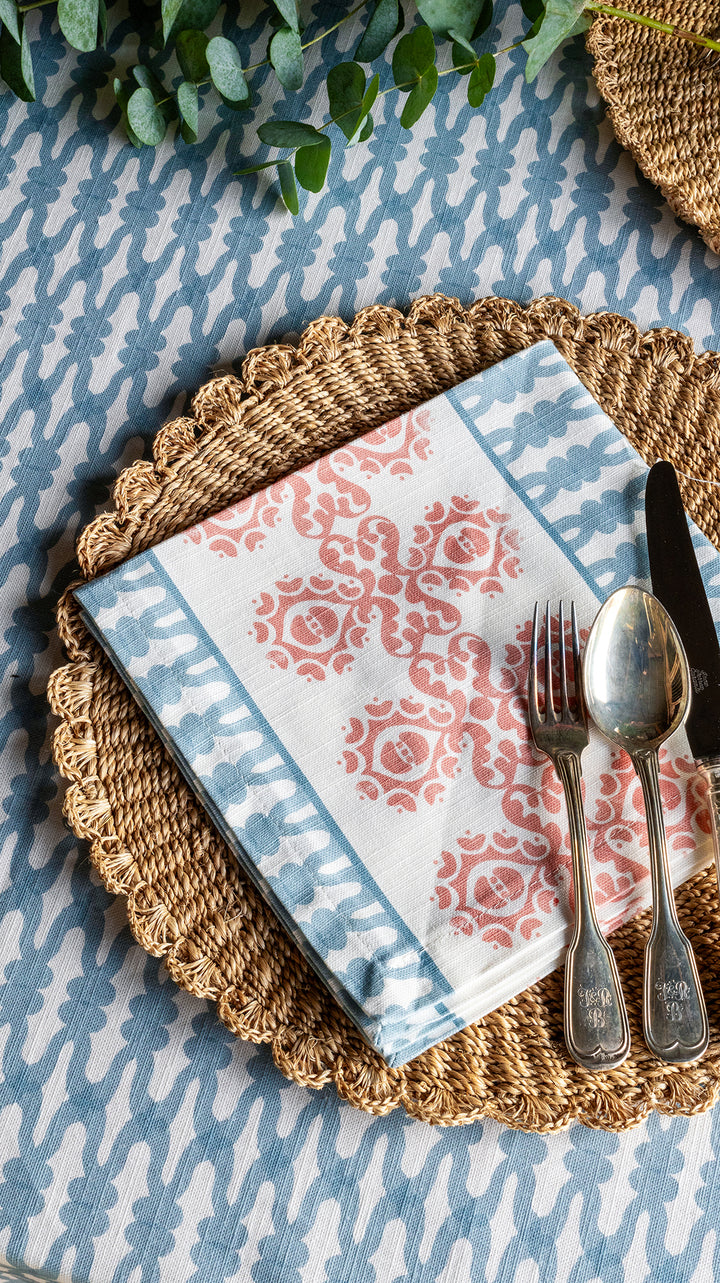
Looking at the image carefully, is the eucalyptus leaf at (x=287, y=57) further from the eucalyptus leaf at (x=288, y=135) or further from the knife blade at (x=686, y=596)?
the knife blade at (x=686, y=596)

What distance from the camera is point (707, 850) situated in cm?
57

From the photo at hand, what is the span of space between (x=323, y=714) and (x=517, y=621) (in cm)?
14

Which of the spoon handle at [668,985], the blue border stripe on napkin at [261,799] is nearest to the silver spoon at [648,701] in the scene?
the spoon handle at [668,985]

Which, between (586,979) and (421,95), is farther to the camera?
(421,95)

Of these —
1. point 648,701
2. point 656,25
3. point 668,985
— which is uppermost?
point 656,25

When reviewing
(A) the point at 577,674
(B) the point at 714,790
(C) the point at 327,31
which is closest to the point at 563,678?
(A) the point at 577,674

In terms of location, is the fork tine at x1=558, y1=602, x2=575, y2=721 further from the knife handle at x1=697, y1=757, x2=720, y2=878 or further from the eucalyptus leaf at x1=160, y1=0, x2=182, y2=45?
the eucalyptus leaf at x1=160, y1=0, x2=182, y2=45

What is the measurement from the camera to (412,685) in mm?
586

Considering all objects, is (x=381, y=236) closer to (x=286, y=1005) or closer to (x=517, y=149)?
(x=517, y=149)

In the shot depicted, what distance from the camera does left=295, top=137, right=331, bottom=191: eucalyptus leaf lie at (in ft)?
2.17

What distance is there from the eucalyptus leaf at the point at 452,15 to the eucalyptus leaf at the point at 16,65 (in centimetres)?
29

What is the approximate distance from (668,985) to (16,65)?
77cm

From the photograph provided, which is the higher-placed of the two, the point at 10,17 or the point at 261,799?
the point at 10,17

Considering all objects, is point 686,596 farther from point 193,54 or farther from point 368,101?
point 193,54
